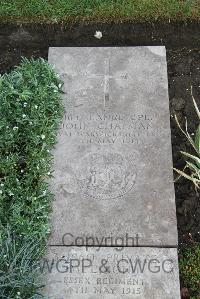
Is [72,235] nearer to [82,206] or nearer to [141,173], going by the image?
[82,206]

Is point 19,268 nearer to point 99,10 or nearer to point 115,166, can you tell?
point 115,166

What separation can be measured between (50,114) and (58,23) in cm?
147

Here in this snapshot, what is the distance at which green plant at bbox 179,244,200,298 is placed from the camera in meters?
3.95

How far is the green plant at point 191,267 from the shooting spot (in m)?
3.95

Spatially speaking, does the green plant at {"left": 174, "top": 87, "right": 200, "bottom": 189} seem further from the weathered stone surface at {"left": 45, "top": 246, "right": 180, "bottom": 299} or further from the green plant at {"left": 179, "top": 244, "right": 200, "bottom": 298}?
the weathered stone surface at {"left": 45, "top": 246, "right": 180, "bottom": 299}

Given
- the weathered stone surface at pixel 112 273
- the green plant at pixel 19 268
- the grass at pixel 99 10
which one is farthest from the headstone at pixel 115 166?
the grass at pixel 99 10

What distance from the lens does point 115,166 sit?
13.7 ft

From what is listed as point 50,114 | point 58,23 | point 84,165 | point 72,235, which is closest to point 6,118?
point 50,114

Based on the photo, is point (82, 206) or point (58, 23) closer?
point (82, 206)

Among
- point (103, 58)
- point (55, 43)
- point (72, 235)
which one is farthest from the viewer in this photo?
point (55, 43)

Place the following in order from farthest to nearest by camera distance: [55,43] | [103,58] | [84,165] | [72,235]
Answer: [55,43] < [103,58] < [84,165] < [72,235]

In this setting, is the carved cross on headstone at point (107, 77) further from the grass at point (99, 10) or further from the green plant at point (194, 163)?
the grass at point (99, 10)

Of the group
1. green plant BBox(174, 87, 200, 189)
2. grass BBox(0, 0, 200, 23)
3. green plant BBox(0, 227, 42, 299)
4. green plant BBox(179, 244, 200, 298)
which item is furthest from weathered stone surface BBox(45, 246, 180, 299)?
grass BBox(0, 0, 200, 23)

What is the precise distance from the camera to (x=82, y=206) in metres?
4.02
